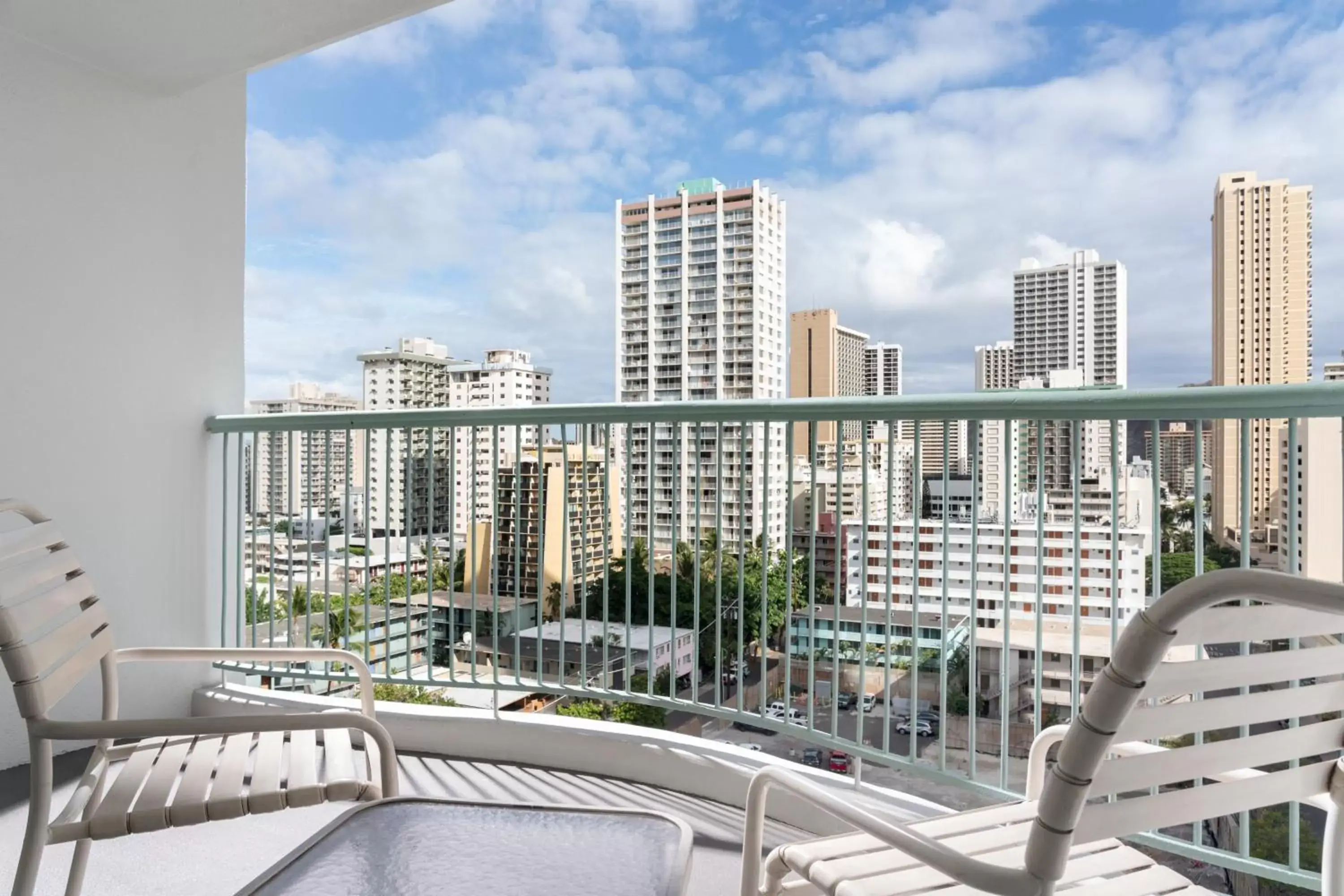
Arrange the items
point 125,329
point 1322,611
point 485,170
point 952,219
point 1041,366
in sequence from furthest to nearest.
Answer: point 485,170 < point 952,219 < point 1041,366 < point 125,329 < point 1322,611

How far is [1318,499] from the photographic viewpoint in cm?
160

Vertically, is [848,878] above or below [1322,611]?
below

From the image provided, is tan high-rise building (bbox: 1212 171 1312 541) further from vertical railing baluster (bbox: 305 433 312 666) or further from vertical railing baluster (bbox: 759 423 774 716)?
vertical railing baluster (bbox: 305 433 312 666)

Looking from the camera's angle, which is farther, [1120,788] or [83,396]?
[83,396]

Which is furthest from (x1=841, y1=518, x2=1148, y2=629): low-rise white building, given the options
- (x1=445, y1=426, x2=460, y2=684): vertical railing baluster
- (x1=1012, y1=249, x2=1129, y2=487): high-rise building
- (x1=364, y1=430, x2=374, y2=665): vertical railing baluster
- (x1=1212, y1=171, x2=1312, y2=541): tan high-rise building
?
(x1=1012, y1=249, x2=1129, y2=487): high-rise building

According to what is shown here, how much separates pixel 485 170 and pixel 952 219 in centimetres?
2029

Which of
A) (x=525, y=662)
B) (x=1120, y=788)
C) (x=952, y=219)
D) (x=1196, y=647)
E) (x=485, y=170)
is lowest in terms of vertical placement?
(x=525, y=662)

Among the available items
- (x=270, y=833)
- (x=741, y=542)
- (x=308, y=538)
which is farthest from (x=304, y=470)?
(x=741, y=542)

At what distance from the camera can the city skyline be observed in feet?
95.0

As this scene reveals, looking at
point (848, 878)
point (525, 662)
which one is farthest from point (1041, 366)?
point (848, 878)

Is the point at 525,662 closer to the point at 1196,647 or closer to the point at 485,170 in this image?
the point at 1196,647

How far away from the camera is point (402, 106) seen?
35.3 metres

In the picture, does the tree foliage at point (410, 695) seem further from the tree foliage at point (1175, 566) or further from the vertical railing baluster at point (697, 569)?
the tree foliage at point (1175, 566)

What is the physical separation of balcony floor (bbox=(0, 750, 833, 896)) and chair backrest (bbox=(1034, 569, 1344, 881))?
3.62 feet
